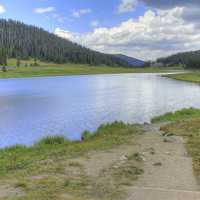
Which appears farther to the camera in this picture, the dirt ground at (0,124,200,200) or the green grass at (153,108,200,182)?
the green grass at (153,108,200,182)

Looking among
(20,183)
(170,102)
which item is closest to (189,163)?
(20,183)

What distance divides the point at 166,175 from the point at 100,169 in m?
1.94

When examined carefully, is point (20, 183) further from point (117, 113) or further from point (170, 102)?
point (170, 102)

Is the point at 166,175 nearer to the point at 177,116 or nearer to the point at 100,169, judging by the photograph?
the point at 100,169

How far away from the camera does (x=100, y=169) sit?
931 cm

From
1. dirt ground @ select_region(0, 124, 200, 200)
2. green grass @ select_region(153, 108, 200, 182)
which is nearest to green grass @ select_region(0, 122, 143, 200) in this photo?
dirt ground @ select_region(0, 124, 200, 200)

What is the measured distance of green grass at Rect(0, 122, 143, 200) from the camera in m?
7.16

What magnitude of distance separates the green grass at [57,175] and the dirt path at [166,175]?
1.41ft

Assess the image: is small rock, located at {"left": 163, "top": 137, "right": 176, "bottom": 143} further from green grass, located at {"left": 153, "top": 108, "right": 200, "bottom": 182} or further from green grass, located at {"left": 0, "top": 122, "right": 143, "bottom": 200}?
green grass, located at {"left": 0, "top": 122, "right": 143, "bottom": 200}

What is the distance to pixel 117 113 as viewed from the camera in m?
28.4

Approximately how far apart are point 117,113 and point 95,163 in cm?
1838

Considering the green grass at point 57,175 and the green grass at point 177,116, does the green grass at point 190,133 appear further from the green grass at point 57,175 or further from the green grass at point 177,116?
the green grass at point 57,175

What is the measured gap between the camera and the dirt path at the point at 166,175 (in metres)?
7.00

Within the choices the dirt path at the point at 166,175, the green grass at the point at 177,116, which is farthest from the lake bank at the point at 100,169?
the green grass at the point at 177,116
